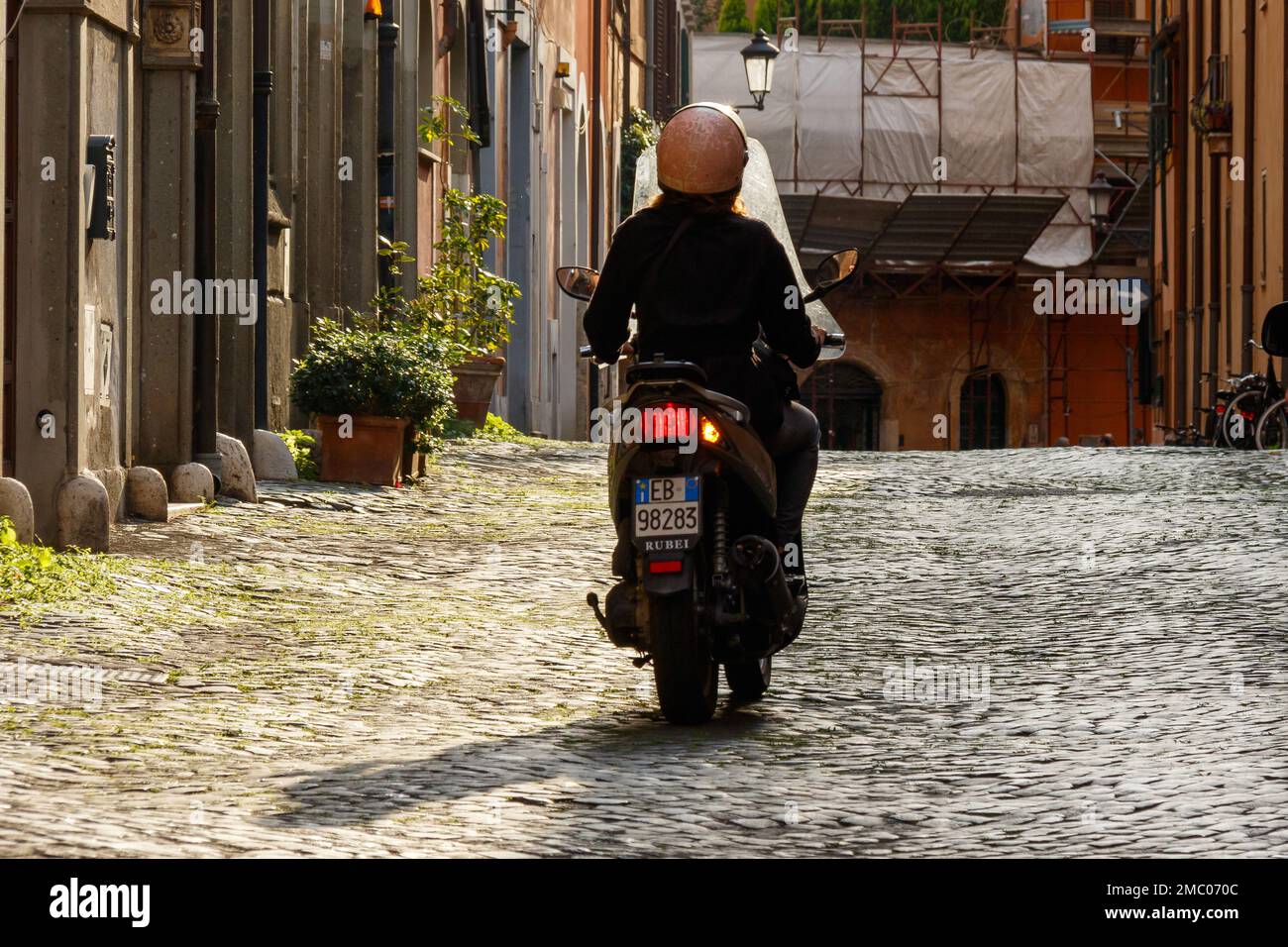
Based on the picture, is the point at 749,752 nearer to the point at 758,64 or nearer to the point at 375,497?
the point at 375,497

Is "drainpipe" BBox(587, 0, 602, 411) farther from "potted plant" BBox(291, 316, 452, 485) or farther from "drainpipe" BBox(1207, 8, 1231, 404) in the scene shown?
"potted plant" BBox(291, 316, 452, 485)

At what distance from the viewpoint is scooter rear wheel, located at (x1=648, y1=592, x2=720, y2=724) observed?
620 centimetres

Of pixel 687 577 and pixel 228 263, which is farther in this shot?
pixel 228 263

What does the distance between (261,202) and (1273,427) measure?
10.4 metres

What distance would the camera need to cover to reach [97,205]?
10.9 metres

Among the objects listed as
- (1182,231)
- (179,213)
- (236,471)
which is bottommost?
(236,471)

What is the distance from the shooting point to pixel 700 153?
261 inches

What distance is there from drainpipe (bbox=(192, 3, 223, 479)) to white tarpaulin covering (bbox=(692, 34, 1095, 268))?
35712 millimetres

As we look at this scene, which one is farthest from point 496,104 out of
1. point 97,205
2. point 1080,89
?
point 1080,89

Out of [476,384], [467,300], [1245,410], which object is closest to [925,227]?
[1245,410]

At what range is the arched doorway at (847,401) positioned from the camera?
49.1m
